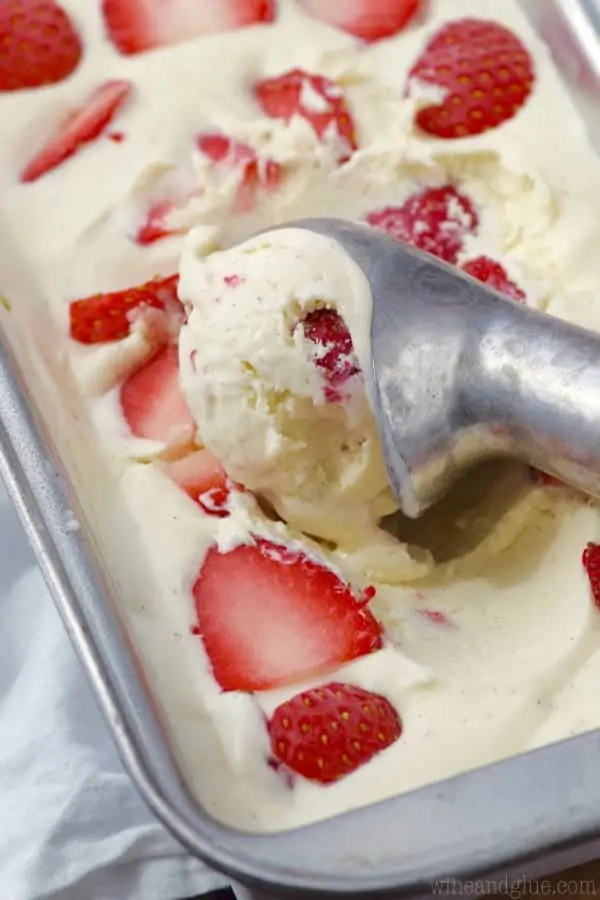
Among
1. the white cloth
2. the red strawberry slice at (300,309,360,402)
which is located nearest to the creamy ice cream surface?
the red strawberry slice at (300,309,360,402)

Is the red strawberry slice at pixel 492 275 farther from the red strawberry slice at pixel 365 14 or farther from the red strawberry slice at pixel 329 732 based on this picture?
the red strawberry slice at pixel 329 732

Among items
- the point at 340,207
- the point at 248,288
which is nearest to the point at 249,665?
the point at 248,288

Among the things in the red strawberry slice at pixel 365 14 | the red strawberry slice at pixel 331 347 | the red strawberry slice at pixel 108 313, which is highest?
the red strawberry slice at pixel 365 14

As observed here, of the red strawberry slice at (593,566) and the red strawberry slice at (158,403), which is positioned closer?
the red strawberry slice at (593,566)

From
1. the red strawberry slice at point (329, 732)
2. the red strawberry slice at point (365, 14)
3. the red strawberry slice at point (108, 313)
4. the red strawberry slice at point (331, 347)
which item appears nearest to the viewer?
the red strawberry slice at point (329, 732)

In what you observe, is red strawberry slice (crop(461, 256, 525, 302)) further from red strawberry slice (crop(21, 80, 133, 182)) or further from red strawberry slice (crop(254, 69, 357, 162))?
red strawberry slice (crop(21, 80, 133, 182))

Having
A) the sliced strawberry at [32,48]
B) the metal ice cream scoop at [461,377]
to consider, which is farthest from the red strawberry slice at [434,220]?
the sliced strawberry at [32,48]

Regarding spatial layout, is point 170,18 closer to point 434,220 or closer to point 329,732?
point 434,220

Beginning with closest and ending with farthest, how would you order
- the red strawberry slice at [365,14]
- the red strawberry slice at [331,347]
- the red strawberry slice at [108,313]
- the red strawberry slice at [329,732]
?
1. the red strawberry slice at [329,732]
2. the red strawberry slice at [331,347]
3. the red strawberry slice at [108,313]
4. the red strawberry slice at [365,14]
